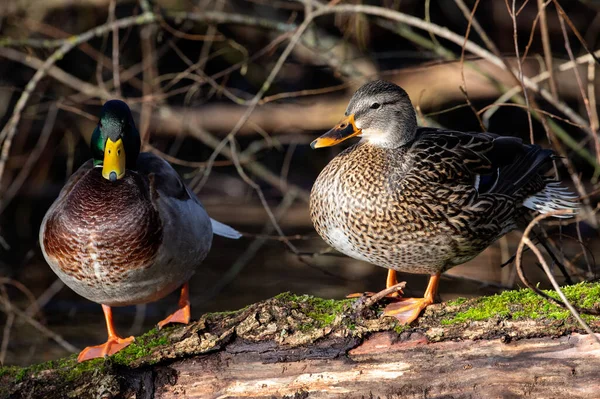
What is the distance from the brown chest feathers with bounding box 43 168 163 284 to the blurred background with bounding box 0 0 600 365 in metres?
1.49

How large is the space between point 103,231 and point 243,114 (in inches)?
201

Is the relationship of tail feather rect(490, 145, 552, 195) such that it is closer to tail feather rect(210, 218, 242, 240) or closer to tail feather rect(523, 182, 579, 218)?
tail feather rect(523, 182, 579, 218)

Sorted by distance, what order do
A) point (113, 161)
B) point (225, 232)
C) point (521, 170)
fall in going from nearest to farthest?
point (113, 161) < point (521, 170) < point (225, 232)

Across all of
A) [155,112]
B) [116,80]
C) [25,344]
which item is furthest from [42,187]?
[116,80]

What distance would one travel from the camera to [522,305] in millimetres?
2943

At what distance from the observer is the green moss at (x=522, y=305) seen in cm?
286

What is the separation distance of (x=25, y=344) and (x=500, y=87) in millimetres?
3746

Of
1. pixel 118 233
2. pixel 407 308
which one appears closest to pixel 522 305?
pixel 407 308

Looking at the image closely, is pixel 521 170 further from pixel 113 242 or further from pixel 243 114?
pixel 243 114

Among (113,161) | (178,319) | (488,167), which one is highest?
(113,161)

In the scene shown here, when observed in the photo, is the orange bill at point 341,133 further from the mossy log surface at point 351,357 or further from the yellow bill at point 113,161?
the yellow bill at point 113,161

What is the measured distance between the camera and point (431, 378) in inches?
113

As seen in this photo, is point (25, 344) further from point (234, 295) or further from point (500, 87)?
point (500, 87)

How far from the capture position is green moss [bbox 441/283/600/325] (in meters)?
2.86
